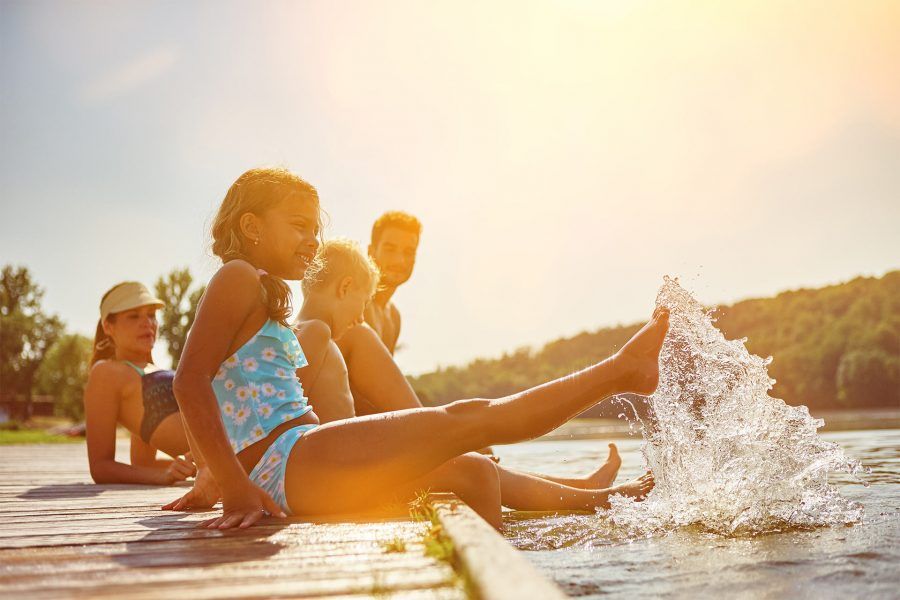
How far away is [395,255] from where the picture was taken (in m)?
5.82

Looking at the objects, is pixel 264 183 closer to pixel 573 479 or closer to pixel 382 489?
pixel 382 489

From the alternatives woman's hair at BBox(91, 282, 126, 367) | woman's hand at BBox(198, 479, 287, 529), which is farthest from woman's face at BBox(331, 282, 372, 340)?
woman's hair at BBox(91, 282, 126, 367)

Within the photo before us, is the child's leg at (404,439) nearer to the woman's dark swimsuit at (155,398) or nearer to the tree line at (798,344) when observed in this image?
the woman's dark swimsuit at (155,398)

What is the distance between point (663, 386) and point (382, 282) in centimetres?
254

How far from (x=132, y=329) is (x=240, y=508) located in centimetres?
308

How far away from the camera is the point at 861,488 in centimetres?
429

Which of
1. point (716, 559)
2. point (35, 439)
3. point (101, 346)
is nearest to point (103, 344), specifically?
point (101, 346)

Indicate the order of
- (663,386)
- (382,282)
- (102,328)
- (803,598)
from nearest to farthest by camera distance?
(803,598) → (663,386) → (102,328) → (382,282)

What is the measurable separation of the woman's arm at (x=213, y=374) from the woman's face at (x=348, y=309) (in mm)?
1056

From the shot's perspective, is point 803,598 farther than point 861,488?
No

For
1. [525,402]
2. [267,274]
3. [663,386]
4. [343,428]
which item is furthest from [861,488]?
[267,274]

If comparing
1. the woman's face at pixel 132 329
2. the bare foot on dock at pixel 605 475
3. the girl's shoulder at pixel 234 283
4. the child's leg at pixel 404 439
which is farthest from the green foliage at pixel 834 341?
the girl's shoulder at pixel 234 283

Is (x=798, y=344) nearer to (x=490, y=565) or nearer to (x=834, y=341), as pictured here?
(x=834, y=341)

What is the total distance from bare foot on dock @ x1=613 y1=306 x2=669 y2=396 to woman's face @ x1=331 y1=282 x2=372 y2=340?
1.54 meters
